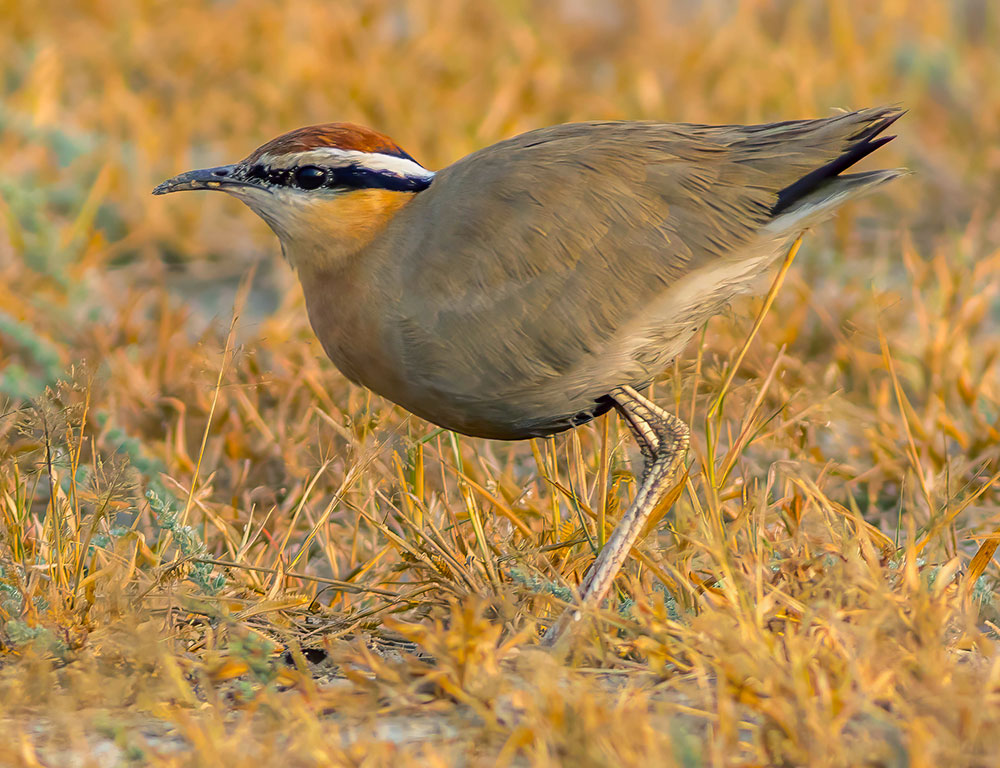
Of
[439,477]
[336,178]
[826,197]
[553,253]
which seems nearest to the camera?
[553,253]

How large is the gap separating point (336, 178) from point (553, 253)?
2.00ft

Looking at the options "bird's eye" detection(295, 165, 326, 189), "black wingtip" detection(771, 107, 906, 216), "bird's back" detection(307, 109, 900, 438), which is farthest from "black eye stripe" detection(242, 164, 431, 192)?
"black wingtip" detection(771, 107, 906, 216)

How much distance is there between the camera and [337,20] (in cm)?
733

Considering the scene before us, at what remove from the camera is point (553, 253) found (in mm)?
3137

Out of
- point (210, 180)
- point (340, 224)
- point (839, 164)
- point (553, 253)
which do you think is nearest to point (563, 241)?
point (553, 253)

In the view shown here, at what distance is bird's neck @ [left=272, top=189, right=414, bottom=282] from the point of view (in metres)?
3.34

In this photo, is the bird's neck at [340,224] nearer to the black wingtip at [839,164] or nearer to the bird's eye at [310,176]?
the bird's eye at [310,176]

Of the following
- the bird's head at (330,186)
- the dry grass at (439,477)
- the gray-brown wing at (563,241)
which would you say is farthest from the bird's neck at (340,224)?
the dry grass at (439,477)

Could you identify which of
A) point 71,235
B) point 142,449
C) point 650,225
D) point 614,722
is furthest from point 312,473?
point 71,235

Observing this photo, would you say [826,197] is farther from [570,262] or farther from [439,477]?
[439,477]

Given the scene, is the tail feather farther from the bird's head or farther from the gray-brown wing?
the bird's head

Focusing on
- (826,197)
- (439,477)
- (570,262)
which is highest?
(826,197)

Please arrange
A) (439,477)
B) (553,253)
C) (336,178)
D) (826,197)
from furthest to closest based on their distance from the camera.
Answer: (439,477)
(336,178)
(826,197)
(553,253)

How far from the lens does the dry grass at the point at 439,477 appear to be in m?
2.53
